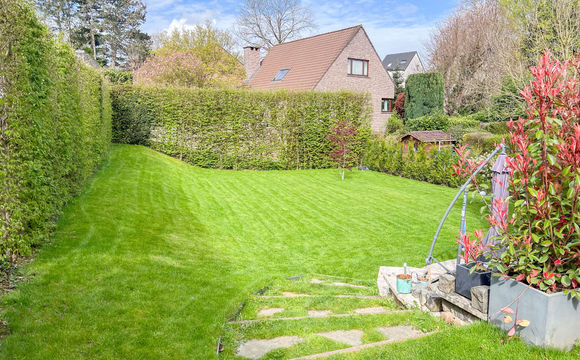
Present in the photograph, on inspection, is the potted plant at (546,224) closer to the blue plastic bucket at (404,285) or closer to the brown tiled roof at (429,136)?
the blue plastic bucket at (404,285)

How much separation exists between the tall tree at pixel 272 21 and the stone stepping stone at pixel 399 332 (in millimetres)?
45389

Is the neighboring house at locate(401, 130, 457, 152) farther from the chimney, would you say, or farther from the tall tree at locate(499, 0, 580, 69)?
the chimney

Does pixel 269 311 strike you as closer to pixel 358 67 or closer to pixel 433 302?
pixel 433 302

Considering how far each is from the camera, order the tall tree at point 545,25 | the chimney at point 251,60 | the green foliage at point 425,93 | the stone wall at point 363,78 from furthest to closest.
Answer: the chimney at point 251,60 < the green foliage at point 425,93 < the stone wall at point 363,78 < the tall tree at point 545,25

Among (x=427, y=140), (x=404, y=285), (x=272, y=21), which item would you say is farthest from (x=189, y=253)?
(x=272, y=21)

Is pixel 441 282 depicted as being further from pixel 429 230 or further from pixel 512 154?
pixel 429 230

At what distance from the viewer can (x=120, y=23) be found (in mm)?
50406

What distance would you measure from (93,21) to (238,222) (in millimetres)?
48213

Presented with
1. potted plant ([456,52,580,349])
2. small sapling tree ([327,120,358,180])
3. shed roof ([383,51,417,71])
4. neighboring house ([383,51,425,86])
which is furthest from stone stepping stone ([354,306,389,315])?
shed roof ([383,51,417,71])

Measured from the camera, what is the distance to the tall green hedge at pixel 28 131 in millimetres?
5012

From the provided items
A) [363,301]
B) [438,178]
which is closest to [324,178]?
[438,178]

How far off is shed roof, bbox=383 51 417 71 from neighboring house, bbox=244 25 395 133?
33.0 m

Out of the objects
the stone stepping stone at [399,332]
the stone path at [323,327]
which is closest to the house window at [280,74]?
the stone path at [323,327]

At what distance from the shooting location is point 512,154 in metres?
3.55
